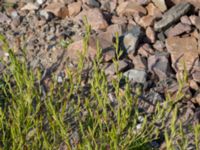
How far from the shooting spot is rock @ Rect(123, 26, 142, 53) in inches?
137

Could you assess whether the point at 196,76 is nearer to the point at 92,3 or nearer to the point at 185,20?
the point at 185,20

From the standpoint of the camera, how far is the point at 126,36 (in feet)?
11.6

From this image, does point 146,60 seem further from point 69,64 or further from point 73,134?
point 73,134

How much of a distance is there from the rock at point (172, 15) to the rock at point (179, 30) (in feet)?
0.17

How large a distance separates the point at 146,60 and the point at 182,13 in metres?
0.51

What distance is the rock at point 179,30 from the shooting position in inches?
141

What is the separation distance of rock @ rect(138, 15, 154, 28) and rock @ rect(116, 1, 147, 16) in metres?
0.09

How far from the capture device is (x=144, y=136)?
108 inches

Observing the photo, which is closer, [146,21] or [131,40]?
[131,40]

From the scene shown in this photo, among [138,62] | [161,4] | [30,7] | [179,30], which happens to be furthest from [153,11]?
[30,7]

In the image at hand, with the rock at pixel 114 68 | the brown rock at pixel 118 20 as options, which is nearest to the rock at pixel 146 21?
the brown rock at pixel 118 20

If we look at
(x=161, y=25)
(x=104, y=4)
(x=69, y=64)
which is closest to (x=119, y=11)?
(x=104, y=4)

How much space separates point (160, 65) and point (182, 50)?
9.5 inches

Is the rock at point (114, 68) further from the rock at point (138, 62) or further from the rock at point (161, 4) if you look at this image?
the rock at point (161, 4)
